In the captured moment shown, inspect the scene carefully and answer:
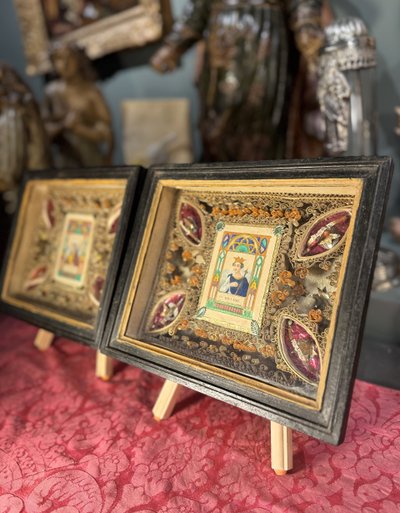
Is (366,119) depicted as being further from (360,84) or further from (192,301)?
(192,301)

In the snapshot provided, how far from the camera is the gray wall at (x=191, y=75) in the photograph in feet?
4.36

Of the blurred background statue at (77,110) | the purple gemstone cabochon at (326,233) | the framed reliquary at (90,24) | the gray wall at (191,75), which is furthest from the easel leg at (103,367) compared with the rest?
the framed reliquary at (90,24)

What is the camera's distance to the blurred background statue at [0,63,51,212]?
148 centimetres

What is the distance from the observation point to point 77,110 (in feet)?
6.01

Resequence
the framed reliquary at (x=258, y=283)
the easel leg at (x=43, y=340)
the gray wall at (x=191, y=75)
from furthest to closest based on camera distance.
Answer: the gray wall at (x=191, y=75), the easel leg at (x=43, y=340), the framed reliquary at (x=258, y=283)

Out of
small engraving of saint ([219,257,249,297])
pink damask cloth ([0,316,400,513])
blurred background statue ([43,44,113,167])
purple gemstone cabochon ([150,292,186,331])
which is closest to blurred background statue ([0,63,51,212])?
blurred background statue ([43,44,113,167])

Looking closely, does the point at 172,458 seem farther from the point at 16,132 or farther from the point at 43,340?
the point at 16,132

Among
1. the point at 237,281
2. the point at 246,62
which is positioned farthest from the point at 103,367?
the point at 246,62

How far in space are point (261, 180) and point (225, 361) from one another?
11.6 inches

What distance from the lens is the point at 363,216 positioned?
0.61 meters

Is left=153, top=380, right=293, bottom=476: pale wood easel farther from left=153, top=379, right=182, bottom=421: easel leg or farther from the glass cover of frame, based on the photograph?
the glass cover of frame

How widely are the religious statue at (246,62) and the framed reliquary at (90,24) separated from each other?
295 mm

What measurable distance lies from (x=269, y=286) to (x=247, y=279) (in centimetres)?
4

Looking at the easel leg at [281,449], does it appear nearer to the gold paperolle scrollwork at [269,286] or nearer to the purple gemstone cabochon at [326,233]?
the gold paperolle scrollwork at [269,286]
